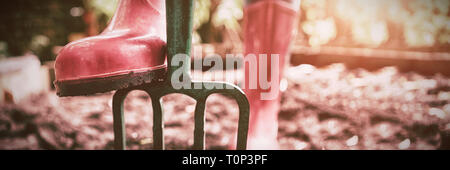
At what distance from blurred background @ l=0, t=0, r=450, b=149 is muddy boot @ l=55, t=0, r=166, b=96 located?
81 centimetres

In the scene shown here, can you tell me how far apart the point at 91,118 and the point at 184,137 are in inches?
29.5

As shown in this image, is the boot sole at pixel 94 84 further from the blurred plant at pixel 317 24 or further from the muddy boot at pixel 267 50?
the blurred plant at pixel 317 24

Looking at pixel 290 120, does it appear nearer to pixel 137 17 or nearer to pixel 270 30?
pixel 270 30

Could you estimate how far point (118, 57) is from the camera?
2.08 feet

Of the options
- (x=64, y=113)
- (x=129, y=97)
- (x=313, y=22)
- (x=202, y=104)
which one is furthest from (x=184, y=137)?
(x=313, y=22)

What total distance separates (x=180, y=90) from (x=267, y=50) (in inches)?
15.9

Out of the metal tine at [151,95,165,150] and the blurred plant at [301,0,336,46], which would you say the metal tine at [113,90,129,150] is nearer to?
the metal tine at [151,95,165,150]

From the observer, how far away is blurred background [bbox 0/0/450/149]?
1538mm

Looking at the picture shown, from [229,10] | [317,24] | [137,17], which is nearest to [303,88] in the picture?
[229,10]

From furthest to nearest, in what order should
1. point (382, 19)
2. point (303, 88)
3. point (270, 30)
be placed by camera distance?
point (382, 19) → point (303, 88) → point (270, 30)

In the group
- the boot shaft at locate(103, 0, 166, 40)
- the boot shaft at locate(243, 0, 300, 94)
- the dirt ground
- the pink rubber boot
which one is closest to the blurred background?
the dirt ground

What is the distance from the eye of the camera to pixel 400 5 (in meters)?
3.73
